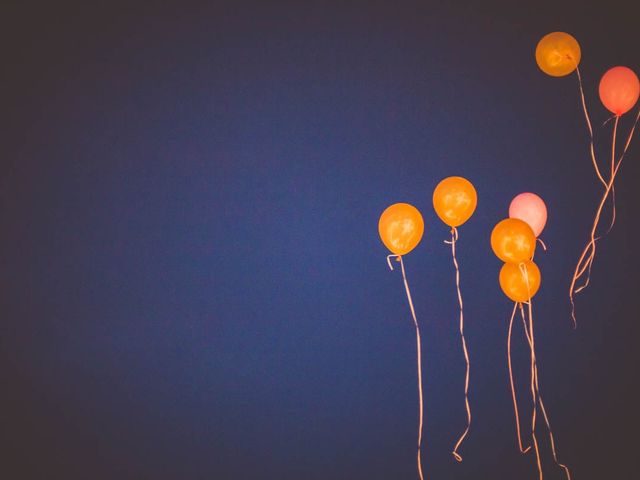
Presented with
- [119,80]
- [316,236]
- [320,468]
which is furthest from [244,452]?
[119,80]

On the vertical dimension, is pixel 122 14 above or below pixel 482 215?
above

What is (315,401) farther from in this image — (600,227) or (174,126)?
(600,227)

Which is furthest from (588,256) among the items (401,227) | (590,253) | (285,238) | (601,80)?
(285,238)

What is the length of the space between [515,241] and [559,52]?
81 centimetres

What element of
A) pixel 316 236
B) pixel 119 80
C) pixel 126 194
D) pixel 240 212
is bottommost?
pixel 316 236

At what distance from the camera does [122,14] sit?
2049 millimetres

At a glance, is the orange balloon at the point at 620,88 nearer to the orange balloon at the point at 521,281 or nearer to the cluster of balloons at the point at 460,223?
the cluster of balloons at the point at 460,223

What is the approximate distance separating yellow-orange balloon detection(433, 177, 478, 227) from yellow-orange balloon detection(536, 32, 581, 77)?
641 mm

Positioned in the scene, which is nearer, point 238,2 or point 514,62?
point 238,2

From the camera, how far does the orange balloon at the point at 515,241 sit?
5.89 feet

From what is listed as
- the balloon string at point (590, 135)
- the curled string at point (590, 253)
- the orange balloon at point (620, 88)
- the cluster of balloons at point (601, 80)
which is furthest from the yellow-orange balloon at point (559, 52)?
the curled string at point (590, 253)

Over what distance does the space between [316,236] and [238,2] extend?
1.09 metres

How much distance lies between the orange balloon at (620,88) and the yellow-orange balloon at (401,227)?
1004 millimetres

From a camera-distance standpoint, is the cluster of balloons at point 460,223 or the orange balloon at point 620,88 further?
the orange balloon at point 620,88
